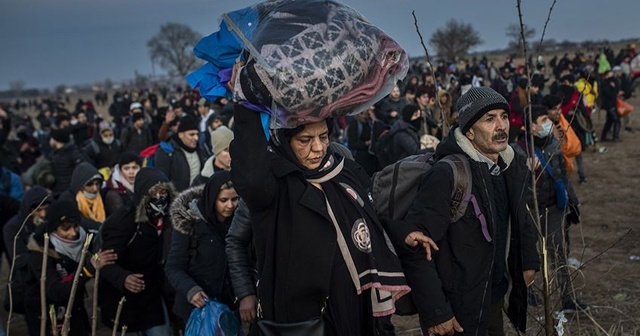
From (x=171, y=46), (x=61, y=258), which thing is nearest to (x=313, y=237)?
(x=61, y=258)

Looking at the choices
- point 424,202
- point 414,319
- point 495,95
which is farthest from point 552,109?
point 424,202

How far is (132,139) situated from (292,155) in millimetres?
9286

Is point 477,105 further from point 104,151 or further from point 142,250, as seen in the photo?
point 104,151

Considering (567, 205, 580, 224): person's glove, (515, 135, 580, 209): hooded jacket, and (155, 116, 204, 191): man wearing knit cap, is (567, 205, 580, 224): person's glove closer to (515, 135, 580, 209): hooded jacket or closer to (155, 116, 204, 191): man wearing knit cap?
(515, 135, 580, 209): hooded jacket

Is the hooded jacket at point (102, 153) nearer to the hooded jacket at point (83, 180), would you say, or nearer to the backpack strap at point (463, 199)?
the hooded jacket at point (83, 180)

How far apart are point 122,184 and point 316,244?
4141 mm

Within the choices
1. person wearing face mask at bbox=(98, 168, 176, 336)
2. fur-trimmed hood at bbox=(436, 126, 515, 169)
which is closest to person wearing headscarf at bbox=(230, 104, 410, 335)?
fur-trimmed hood at bbox=(436, 126, 515, 169)

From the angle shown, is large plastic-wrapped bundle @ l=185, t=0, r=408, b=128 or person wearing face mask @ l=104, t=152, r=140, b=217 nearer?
large plastic-wrapped bundle @ l=185, t=0, r=408, b=128

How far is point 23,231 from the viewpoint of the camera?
5074 millimetres

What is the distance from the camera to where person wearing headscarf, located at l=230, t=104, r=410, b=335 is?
2.15 metres

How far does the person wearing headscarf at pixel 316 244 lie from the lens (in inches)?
84.6

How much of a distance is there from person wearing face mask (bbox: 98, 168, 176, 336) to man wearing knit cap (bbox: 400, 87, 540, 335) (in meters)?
1.99

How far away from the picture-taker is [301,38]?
6.25 feet

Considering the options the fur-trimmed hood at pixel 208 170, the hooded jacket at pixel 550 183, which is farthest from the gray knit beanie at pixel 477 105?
the fur-trimmed hood at pixel 208 170
